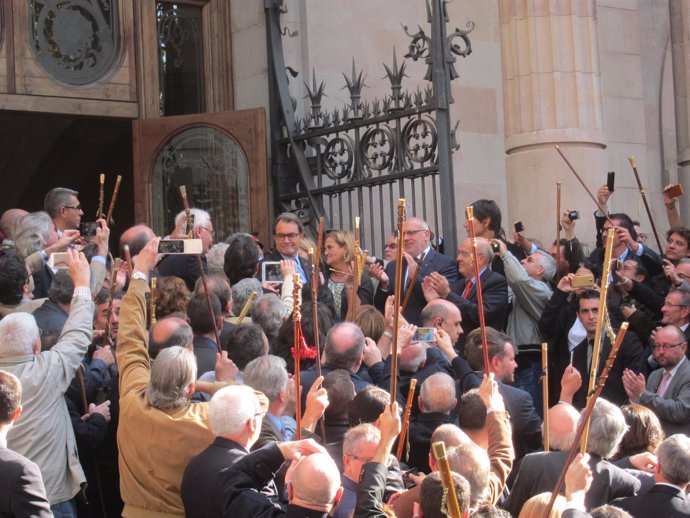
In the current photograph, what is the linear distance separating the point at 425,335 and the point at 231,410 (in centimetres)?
207

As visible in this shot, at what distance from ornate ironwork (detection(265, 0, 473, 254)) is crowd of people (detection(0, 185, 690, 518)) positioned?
1143mm

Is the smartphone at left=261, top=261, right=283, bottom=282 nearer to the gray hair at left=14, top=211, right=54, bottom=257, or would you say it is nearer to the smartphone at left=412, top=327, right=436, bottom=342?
the gray hair at left=14, top=211, right=54, bottom=257

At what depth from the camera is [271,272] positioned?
30.6 ft

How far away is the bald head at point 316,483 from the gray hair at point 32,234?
4371 millimetres

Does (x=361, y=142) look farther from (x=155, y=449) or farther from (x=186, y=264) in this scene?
(x=155, y=449)

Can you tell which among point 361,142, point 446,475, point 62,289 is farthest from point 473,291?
point 446,475

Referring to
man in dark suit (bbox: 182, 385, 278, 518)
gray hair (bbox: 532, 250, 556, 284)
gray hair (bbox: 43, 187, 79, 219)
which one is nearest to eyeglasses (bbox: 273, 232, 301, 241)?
gray hair (bbox: 43, 187, 79, 219)

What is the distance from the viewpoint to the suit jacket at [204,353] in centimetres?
718

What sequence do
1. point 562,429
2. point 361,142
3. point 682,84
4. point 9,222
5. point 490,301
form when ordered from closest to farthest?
point 562,429
point 490,301
point 9,222
point 361,142
point 682,84

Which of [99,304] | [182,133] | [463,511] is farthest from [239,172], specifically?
[463,511]

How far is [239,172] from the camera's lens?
11938 mm

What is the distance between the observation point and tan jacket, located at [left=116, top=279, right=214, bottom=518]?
19.4 ft

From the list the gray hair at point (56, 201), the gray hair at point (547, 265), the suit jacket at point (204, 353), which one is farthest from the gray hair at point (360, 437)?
the gray hair at point (547, 265)

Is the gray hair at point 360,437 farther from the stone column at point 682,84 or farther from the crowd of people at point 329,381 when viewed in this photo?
the stone column at point 682,84
